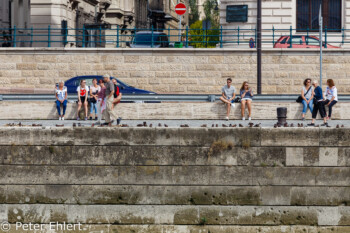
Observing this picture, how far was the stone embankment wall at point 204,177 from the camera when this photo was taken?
16.0 metres

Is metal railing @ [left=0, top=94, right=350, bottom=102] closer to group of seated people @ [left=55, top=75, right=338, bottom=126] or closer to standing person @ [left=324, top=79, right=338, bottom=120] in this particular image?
group of seated people @ [left=55, top=75, right=338, bottom=126]

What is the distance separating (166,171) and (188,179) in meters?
0.44

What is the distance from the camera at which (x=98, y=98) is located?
21.9m

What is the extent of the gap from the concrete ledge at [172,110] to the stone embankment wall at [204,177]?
223 inches

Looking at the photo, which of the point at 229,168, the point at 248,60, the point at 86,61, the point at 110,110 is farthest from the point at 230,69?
the point at 229,168

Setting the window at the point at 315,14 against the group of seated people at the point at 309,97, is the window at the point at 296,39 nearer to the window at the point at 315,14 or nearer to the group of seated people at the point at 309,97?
the window at the point at 315,14

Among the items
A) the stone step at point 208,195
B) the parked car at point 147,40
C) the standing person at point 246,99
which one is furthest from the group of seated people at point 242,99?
the parked car at point 147,40

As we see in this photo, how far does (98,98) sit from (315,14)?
1822 centimetres

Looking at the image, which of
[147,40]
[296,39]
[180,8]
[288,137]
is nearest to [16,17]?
[147,40]

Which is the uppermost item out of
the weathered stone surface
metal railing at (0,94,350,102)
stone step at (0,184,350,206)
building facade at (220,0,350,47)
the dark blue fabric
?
building facade at (220,0,350,47)

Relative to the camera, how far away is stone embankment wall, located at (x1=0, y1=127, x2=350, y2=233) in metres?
16.0

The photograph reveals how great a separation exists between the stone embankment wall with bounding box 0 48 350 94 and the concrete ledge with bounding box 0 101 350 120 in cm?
1126

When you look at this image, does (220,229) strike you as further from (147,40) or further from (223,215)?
(147,40)

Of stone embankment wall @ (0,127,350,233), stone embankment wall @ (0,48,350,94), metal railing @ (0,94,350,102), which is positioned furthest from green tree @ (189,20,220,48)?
stone embankment wall @ (0,127,350,233)
